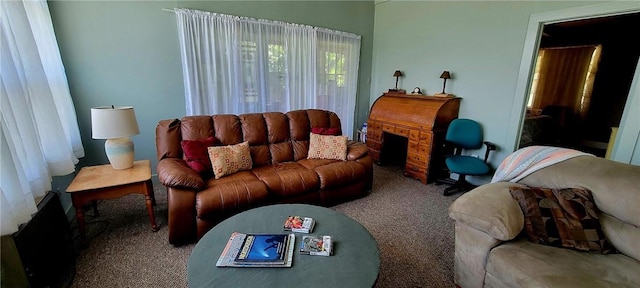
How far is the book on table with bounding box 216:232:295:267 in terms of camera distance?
4.12 feet

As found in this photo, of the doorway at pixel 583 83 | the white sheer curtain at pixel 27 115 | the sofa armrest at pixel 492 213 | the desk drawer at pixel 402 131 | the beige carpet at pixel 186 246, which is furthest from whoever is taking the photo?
the doorway at pixel 583 83

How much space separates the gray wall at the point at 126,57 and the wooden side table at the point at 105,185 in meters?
0.94

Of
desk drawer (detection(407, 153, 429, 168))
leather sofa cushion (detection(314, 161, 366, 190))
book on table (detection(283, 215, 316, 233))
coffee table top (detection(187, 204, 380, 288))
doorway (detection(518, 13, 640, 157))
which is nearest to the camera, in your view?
coffee table top (detection(187, 204, 380, 288))

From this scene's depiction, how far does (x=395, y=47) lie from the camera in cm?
425

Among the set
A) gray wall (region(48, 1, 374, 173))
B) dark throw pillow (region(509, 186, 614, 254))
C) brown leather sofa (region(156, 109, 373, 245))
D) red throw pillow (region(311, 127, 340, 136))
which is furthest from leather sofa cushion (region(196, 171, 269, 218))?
dark throw pillow (region(509, 186, 614, 254))

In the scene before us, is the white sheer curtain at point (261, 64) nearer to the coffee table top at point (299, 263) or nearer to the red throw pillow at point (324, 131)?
the red throw pillow at point (324, 131)

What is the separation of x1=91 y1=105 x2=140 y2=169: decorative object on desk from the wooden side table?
111 mm

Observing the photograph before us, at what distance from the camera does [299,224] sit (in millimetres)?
1593

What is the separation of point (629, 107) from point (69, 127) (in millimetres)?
5218

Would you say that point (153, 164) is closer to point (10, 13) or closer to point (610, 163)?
point (10, 13)

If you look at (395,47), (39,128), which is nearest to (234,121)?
(39,128)

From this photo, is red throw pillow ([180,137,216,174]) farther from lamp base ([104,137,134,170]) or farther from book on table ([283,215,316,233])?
book on table ([283,215,316,233])

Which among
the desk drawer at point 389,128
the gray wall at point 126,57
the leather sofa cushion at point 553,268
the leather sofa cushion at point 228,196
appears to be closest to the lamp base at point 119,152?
the leather sofa cushion at point 228,196

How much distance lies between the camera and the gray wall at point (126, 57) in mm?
2593
